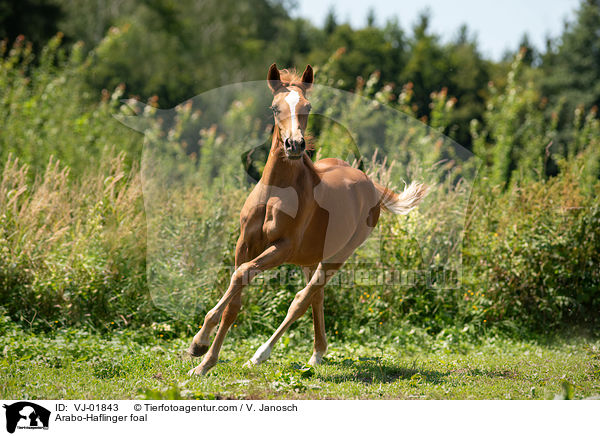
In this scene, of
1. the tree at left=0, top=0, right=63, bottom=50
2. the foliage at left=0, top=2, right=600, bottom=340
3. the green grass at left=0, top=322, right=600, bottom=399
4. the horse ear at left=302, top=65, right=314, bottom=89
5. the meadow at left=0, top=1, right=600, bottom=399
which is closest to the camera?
the green grass at left=0, top=322, right=600, bottom=399

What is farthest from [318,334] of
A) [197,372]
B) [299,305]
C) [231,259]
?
[231,259]

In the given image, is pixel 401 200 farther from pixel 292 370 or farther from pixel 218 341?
pixel 218 341

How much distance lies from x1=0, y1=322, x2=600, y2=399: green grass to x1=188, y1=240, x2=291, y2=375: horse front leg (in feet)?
0.74

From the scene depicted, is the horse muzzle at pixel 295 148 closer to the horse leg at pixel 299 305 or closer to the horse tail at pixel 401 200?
the horse leg at pixel 299 305

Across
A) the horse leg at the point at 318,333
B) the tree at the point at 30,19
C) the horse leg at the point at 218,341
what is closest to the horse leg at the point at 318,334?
the horse leg at the point at 318,333

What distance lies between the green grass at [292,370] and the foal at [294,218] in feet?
1.33

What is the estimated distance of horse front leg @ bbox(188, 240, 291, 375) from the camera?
490cm

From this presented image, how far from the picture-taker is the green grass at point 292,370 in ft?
15.9

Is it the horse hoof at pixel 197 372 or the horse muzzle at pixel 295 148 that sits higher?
the horse muzzle at pixel 295 148

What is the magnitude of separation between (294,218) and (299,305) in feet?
3.40

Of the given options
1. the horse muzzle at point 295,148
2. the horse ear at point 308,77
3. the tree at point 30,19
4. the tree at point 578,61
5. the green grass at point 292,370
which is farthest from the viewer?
Answer: the tree at point 578,61
